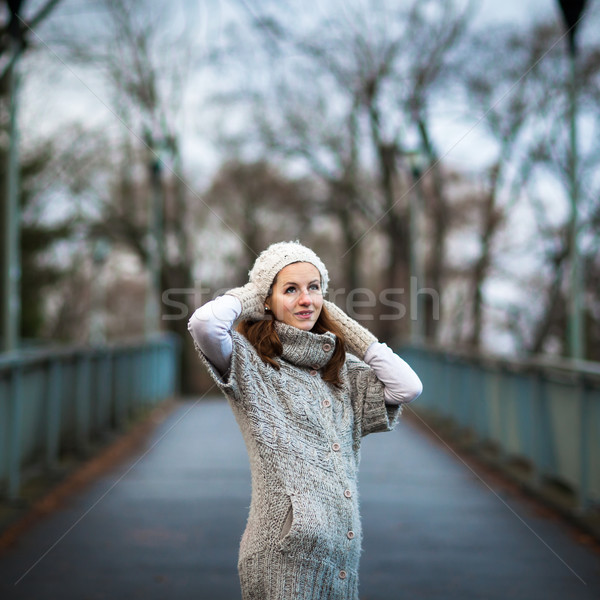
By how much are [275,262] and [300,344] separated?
0.86 ft

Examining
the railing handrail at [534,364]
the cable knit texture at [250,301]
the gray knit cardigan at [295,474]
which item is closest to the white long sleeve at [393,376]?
the gray knit cardigan at [295,474]

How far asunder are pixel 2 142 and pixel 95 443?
643 inches

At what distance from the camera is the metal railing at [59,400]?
7734 mm

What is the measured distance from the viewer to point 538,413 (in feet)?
29.0

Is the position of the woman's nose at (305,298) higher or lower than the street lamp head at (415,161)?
lower

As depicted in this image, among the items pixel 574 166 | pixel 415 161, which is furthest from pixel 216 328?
pixel 415 161

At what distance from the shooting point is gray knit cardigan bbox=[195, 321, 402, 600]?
308cm

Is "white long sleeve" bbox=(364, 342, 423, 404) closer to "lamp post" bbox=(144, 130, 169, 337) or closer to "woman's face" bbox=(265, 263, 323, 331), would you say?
"woman's face" bbox=(265, 263, 323, 331)

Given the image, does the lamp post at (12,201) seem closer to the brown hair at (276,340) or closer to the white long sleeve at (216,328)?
the brown hair at (276,340)

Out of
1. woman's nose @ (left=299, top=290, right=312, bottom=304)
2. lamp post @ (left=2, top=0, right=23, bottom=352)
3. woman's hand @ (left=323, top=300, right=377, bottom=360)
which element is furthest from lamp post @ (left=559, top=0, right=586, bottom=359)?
woman's nose @ (left=299, top=290, right=312, bottom=304)

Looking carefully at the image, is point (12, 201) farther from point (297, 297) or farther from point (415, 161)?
point (415, 161)

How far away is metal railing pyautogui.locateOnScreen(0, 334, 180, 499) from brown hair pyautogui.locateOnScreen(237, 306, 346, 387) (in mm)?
4714

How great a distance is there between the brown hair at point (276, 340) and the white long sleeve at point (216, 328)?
12 centimetres

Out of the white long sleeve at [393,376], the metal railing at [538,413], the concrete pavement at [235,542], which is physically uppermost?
the white long sleeve at [393,376]
